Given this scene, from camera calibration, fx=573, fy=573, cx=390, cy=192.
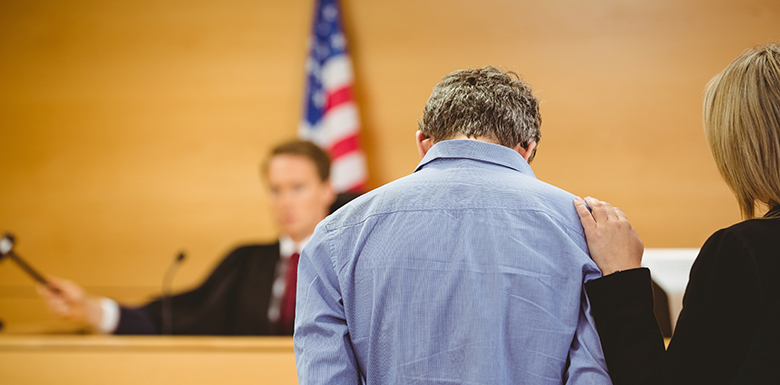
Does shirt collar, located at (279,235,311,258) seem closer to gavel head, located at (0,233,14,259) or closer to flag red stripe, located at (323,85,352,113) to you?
flag red stripe, located at (323,85,352,113)

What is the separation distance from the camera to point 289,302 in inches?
120

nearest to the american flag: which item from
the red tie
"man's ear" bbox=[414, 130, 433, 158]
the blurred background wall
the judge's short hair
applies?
the blurred background wall

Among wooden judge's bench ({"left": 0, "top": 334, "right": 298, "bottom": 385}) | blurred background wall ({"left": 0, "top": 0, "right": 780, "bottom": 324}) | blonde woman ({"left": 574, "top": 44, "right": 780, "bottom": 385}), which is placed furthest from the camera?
blurred background wall ({"left": 0, "top": 0, "right": 780, "bottom": 324})

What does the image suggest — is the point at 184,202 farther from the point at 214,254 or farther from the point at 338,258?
the point at 338,258

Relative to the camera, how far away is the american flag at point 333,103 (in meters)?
3.46

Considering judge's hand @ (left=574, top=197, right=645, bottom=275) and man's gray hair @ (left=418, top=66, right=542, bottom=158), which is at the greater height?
man's gray hair @ (left=418, top=66, right=542, bottom=158)

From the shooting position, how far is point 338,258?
3.25 feet

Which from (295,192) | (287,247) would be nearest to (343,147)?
(295,192)

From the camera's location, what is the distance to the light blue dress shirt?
2.99 ft

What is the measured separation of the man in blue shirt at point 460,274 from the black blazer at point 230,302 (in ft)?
7.11

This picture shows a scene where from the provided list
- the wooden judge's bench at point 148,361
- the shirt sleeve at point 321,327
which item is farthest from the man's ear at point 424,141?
the wooden judge's bench at point 148,361

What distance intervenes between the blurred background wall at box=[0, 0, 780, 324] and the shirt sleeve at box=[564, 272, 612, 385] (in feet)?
8.56

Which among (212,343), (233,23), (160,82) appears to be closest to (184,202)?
(160,82)

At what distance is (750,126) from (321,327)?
2.61 feet
